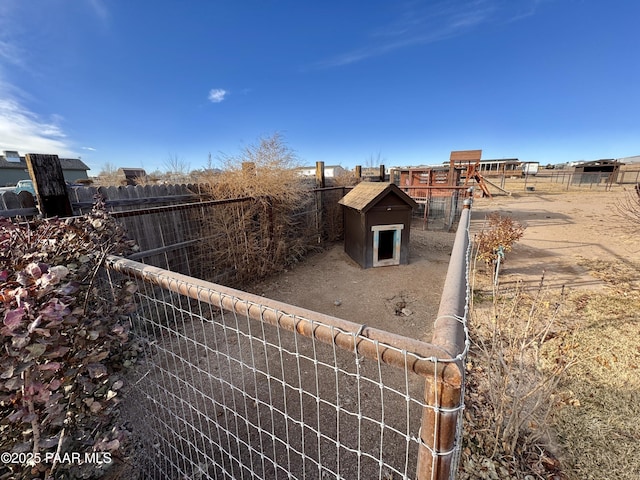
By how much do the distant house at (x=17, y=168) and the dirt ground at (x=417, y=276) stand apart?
708 inches

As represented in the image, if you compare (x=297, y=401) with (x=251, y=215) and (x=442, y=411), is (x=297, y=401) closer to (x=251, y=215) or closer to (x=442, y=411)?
(x=442, y=411)

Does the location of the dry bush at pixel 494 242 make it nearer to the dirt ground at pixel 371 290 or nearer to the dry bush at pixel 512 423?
the dirt ground at pixel 371 290

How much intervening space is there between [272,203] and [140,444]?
4535 mm

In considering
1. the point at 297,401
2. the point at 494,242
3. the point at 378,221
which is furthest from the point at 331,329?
the point at 378,221

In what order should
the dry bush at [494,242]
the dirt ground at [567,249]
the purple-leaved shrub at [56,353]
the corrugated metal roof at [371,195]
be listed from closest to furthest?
the purple-leaved shrub at [56,353]
the dry bush at [494,242]
the dirt ground at [567,249]
the corrugated metal roof at [371,195]

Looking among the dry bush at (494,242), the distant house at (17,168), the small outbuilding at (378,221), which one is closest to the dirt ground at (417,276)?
the small outbuilding at (378,221)

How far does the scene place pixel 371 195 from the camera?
6.41 meters

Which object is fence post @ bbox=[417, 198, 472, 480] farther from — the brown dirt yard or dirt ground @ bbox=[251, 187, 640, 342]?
dirt ground @ bbox=[251, 187, 640, 342]

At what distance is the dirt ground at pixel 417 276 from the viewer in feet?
15.3

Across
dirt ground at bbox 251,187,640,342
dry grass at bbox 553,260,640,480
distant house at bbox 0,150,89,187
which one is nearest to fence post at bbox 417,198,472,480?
dry grass at bbox 553,260,640,480

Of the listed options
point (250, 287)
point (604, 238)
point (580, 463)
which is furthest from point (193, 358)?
point (604, 238)

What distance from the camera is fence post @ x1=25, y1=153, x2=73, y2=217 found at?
2.96 metres

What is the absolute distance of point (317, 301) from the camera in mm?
5094

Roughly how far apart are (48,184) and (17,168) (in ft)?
97.1
